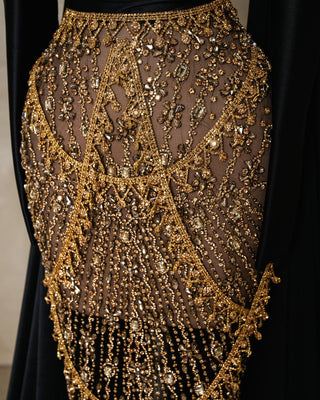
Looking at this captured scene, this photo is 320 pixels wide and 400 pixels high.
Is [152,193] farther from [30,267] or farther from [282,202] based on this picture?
[30,267]

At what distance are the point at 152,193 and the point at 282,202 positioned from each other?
20 centimetres

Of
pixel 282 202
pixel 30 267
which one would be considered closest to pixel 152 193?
pixel 282 202

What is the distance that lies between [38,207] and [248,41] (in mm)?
434

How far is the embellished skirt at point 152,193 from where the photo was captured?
0.80 metres

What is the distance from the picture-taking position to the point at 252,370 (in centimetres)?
102

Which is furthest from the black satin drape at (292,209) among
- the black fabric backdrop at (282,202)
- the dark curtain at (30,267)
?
the dark curtain at (30,267)

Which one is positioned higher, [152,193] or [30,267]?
[152,193]

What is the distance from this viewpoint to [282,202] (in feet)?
2.70

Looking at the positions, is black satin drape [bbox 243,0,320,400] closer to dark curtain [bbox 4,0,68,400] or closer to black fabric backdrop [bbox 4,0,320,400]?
black fabric backdrop [bbox 4,0,320,400]

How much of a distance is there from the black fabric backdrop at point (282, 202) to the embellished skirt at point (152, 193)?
0.03 meters

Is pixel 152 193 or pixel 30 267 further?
pixel 30 267

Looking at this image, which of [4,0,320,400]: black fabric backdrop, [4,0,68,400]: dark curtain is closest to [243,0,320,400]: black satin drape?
[4,0,320,400]: black fabric backdrop

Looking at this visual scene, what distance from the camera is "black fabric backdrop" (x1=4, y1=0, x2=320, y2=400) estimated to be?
78cm

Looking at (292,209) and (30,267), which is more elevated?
(292,209)
